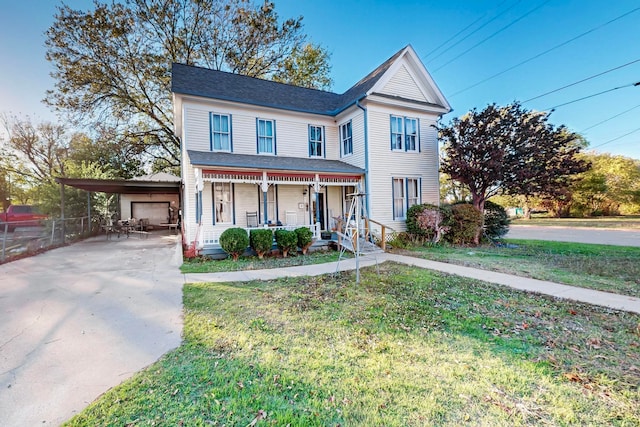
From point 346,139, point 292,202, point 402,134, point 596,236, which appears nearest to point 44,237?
point 292,202

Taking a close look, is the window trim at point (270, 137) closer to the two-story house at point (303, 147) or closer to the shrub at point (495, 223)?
the two-story house at point (303, 147)

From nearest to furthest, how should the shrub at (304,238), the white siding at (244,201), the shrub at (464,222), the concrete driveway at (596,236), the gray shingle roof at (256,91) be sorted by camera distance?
the shrub at (304,238) < the gray shingle roof at (256,91) < the white siding at (244,201) < the shrub at (464,222) < the concrete driveway at (596,236)

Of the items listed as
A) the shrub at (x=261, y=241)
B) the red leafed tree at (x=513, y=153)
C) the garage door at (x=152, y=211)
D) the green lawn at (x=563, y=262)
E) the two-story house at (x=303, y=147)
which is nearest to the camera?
the green lawn at (x=563, y=262)

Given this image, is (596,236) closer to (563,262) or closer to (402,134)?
(563,262)

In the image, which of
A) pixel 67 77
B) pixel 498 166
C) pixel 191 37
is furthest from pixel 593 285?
pixel 67 77

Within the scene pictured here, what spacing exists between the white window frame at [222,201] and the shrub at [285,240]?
3038 millimetres

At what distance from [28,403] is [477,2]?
1970cm

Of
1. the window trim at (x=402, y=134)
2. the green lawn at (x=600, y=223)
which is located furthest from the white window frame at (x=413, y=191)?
the green lawn at (x=600, y=223)

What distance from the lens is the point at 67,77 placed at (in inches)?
724

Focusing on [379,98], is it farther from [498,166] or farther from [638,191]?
[638,191]

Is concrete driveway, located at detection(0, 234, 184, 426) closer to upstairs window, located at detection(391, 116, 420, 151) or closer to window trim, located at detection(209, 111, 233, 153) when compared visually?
window trim, located at detection(209, 111, 233, 153)

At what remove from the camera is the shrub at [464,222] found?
12594 millimetres

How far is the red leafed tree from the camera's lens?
11.8 m

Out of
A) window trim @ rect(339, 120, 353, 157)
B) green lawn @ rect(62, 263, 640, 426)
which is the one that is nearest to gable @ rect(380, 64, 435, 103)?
window trim @ rect(339, 120, 353, 157)
